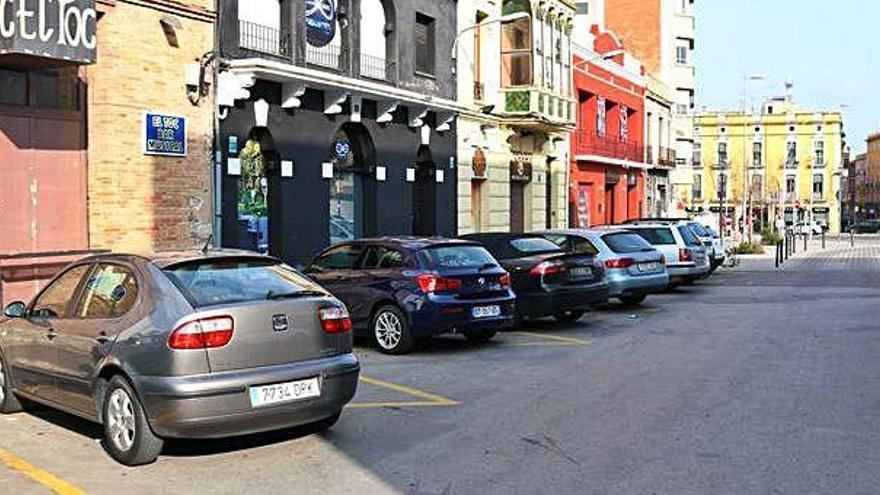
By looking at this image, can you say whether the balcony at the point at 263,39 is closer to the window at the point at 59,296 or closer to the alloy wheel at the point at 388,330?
the alloy wheel at the point at 388,330

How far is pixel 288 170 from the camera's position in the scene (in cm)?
1942

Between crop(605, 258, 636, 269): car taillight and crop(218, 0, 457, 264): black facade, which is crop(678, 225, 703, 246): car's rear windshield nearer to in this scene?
crop(605, 258, 636, 269): car taillight

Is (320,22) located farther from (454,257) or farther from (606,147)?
(606,147)

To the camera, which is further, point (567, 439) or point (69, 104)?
point (69, 104)

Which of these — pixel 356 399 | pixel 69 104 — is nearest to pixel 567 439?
pixel 356 399

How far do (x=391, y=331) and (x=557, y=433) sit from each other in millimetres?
4847

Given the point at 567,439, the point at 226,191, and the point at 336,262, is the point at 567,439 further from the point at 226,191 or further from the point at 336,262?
the point at 226,191

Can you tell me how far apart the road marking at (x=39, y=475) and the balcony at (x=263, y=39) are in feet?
39.1

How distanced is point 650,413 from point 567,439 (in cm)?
126

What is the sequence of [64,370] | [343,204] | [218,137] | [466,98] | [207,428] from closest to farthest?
[207,428] < [64,370] < [218,137] < [343,204] < [466,98]

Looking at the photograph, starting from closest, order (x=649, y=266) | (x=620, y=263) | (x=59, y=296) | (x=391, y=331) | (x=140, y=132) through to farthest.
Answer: (x=59, y=296) < (x=391, y=331) < (x=140, y=132) < (x=620, y=263) < (x=649, y=266)

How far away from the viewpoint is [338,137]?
21.7 metres

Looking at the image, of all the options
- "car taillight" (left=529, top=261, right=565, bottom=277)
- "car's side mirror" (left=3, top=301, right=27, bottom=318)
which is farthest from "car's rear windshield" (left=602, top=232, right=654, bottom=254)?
"car's side mirror" (left=3, top=301, right=27, bottom=318)

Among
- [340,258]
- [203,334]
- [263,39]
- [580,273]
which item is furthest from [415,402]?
[263,39]
